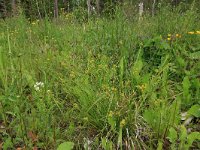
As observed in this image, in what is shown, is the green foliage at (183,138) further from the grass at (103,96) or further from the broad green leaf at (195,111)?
the broad green leaf at (195,111)

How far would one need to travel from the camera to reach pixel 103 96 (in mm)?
2059

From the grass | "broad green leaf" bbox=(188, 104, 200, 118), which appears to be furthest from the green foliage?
"broad green leaf" bbox=(188, 104, 200, 118)

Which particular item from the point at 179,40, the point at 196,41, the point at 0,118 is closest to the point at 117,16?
the point at 179,40

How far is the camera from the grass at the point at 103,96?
195cm

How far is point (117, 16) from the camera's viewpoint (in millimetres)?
3289

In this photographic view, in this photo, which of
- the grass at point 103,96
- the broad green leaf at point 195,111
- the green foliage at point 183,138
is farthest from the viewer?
the broad green leaf at point 195,111

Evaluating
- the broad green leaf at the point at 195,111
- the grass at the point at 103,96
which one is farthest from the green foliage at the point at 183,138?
the broad green leaf at the point at 195,111

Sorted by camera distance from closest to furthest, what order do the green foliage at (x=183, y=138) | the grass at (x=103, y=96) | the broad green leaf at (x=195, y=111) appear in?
the green foliage at (x=183, y=138), the grass at (x=103, y=96), the broad green leaf at (x=195, y=111)

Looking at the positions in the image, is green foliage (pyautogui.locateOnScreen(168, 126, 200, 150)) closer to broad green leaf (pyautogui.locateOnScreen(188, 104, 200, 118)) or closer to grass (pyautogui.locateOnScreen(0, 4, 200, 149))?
grass (pyautogui.locateOnScreen(0, 4, 200, 149))

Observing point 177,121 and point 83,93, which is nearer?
point 177,121

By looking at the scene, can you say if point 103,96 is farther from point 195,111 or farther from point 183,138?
point 195,111

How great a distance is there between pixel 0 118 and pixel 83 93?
2.34 ft

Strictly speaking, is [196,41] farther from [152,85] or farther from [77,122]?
[77,122]

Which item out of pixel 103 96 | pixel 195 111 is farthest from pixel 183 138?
pixel 103 96
